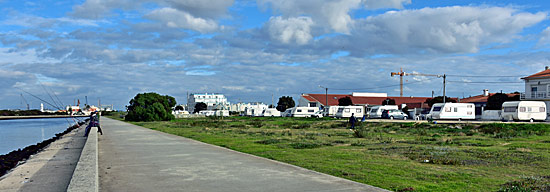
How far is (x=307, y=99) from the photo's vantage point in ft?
344

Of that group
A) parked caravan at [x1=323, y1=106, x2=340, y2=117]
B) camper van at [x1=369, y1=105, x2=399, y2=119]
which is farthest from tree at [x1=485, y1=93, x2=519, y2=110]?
parked caravan at [x1=323, y1=106, x2=340, y2=117]

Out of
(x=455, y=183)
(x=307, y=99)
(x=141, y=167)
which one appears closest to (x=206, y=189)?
(x=141, y=167)

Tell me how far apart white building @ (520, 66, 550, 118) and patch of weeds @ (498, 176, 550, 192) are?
50.5 m

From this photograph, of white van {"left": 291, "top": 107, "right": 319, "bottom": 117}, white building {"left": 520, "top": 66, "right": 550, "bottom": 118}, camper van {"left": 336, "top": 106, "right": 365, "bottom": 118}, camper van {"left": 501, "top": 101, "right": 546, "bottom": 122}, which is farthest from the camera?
white van {"left": 291, "top": 107, "right": 319, "bottom": 117}

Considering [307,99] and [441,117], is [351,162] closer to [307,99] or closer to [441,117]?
[441,117]

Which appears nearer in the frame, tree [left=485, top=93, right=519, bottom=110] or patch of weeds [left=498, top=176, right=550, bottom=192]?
patch of weeds [left=498, top=176, right=550, bottom=192]

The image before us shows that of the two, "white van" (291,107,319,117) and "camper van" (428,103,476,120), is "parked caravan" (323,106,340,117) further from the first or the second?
"camper van" (428,103,476,120)

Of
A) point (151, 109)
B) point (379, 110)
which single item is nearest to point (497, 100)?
point (379, 110)

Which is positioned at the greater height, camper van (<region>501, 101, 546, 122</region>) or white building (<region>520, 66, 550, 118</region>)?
white building (<region>520, 66, 550, 118</region>)

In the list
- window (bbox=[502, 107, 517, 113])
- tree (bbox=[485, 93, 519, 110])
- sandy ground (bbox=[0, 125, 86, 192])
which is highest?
tree (bbox=[485, 93, 519, 110])

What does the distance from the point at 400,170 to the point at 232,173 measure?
4054mm

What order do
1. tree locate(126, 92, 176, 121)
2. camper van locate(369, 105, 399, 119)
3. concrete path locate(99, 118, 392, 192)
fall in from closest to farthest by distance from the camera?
concrete path locate(99, 118, 392, 192)
camper van locate(369, 105, 399, 119)
tree locate(126, 92, 176, 121)

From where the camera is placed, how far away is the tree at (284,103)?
11894 cm

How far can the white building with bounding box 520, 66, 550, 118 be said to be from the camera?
5147 cm
